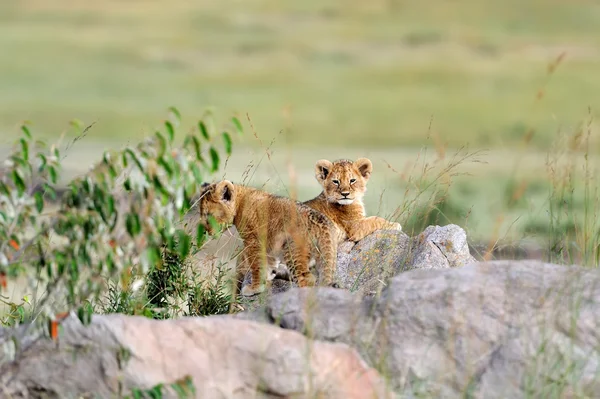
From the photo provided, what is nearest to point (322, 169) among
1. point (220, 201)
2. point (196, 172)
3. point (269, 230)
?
point (269, 230)

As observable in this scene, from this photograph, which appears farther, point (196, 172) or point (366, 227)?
point (366, 227)

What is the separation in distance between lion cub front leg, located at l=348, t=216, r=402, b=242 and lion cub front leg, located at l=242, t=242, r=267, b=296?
0.95 m

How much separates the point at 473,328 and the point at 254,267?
12.4 ft

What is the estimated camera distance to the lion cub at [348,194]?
9.51 m

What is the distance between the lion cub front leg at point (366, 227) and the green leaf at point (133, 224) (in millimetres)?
4365

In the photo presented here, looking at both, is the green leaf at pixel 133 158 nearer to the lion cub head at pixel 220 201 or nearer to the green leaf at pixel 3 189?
the green leaf at pixel 3 189

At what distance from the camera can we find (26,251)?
593cm

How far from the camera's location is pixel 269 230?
30.2 ft

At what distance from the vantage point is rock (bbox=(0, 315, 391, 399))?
213 inches

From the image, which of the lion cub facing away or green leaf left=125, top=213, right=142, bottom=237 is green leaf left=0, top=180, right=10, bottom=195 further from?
the lion cub facing away

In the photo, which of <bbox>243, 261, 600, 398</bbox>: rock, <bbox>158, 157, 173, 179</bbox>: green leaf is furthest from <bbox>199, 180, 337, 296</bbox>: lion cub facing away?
<bbox>158, 157, 173, 179</bbox>: green leaf

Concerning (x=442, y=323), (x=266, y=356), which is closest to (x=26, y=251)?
(x=266, y=356)

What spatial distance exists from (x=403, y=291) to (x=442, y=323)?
1.05 feet

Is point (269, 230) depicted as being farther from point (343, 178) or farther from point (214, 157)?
point (214, 157)
